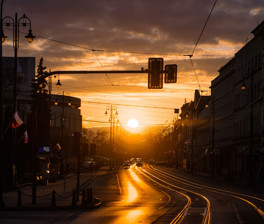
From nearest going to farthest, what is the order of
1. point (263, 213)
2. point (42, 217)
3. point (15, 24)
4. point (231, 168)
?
point (42, 217) → point (263, 213) → point (15, 24) → point (231, 168)

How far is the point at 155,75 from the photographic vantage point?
871 inches

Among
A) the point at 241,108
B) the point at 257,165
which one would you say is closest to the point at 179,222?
the point at 257,165

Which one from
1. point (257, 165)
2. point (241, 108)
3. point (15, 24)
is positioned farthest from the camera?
point (241, 108)

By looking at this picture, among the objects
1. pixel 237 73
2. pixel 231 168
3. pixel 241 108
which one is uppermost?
pixel 237 73

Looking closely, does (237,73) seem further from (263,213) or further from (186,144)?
(186,144)

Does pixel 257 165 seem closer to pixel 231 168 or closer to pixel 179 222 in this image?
pixel 231 168

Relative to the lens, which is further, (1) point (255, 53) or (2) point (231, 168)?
(2) point (231, 168)

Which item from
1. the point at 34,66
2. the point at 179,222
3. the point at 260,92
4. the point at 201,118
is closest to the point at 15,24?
the point at 179,222

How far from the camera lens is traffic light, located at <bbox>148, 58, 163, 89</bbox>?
22.1 meters

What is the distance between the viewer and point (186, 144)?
163 metres

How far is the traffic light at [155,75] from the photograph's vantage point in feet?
72.6

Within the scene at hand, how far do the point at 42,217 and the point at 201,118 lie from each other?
107 metres

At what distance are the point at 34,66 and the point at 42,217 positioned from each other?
86.5 metres

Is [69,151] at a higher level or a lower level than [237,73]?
lower
